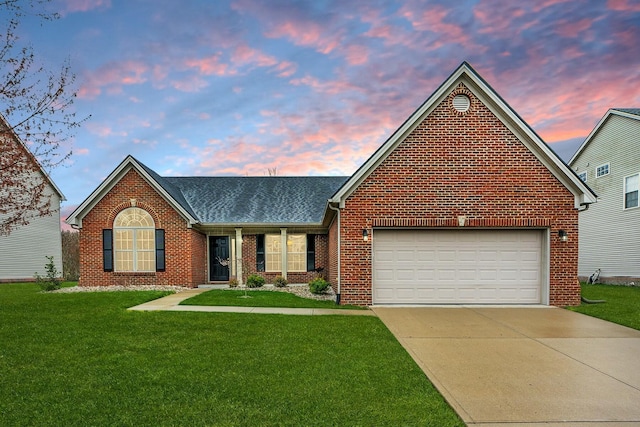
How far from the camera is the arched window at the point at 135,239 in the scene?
609 inches

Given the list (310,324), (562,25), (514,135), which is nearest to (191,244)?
(310,324)

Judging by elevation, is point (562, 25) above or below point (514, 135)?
above

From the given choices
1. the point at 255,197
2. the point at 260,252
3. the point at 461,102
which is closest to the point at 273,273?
the point at 260,252

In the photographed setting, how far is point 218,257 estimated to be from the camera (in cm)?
1752

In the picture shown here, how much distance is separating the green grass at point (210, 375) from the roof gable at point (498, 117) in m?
4.55

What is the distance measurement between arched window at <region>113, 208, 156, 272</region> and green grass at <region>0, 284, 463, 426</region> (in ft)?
22.9

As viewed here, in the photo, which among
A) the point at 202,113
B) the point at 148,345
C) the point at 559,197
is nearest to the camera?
the point at 148,345

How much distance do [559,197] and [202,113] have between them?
1572cm

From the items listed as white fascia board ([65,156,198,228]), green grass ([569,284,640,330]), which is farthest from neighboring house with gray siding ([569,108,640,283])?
white fascia board ([65,156,198,228])

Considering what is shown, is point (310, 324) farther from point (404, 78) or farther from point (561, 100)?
point (561, 100)

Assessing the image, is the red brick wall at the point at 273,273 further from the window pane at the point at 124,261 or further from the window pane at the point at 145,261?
the window pane at the point at 124,261

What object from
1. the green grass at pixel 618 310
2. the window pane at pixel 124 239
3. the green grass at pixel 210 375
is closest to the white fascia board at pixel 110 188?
the window pane at pixel 124 239

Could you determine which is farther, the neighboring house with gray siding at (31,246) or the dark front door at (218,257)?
the neighboring house with gray siding at (31,246)

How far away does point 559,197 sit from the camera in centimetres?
1080
